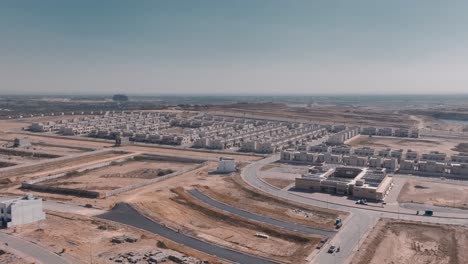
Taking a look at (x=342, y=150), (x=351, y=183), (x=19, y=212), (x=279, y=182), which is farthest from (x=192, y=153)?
(x=19, y=212)

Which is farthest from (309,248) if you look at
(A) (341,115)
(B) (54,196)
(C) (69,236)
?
(A) (341,115)


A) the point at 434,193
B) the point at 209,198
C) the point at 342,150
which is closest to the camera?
the point at 209,198

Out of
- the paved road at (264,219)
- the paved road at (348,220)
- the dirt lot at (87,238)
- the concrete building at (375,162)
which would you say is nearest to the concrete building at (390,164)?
the concrete building at (375,162)

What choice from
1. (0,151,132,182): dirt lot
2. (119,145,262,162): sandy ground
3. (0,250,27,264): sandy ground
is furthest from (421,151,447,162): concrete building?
(0,250,27,264): sandy ground

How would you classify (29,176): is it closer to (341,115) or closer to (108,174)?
(108,174)

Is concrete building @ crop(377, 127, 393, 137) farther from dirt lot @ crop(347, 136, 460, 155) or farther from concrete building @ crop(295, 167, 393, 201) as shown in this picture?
concrete building @ crop(295, 167, 393, 201)

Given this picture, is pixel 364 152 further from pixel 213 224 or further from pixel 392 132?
pixel 213 224
